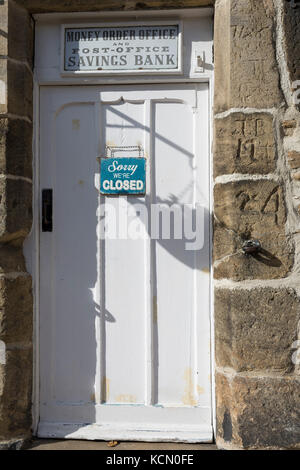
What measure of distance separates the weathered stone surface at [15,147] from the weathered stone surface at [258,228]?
1.16 meters

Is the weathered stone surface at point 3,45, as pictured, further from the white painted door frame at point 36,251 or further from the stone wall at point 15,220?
the white painted door frame at point 36,251

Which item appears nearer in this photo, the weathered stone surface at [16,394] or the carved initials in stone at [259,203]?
the carved initials in stone at [259,203]

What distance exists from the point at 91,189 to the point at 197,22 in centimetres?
116

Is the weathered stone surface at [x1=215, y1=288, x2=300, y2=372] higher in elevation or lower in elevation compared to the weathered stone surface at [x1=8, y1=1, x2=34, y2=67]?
lower

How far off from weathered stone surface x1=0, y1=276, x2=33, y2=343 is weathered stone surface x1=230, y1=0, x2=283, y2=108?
154 centimetres

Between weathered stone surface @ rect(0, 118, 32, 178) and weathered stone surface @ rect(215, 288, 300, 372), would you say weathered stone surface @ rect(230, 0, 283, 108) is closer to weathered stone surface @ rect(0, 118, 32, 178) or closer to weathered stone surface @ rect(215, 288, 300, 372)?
weathered stone surface @ rect(215, 288, 300, 372)

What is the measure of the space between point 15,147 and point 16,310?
0.92m

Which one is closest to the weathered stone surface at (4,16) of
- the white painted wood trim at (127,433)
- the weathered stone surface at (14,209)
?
the weathered stone surface at (14,209)

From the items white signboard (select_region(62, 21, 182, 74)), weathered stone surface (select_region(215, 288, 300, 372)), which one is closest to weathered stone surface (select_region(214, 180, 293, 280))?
weathered stone surface (select_region(215, 288, 300, 372))

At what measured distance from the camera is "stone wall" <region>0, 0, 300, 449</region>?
2.20 m

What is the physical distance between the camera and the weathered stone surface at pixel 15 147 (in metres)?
2.38

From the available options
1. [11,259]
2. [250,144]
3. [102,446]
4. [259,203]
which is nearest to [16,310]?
[11,259]

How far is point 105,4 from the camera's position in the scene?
8.00 ft
